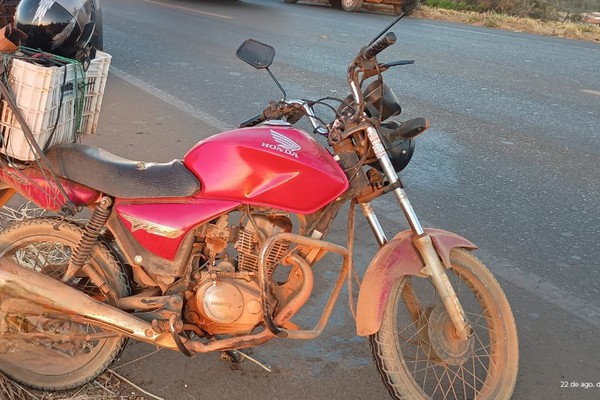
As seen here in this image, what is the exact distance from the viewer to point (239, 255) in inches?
103

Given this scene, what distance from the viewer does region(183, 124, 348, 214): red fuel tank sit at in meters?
2.46

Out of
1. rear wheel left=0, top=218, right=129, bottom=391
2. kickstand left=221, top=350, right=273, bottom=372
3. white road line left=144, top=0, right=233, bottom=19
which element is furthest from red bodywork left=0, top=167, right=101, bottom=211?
white road line left=144, top=0, right=233, bottom=19

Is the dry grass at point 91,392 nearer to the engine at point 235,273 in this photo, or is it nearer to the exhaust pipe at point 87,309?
the exhaust pipe at point 87,309

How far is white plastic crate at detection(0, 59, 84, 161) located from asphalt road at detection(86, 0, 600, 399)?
3.39 ft

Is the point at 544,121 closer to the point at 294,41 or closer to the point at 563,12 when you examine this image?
the point at 294,41

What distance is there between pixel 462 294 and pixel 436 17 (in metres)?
15.3

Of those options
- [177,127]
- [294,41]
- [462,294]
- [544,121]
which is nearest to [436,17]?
[294,41]

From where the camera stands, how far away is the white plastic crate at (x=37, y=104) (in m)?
2.52

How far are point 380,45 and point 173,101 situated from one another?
5.07 metres

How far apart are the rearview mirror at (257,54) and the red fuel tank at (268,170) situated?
1.09 ft

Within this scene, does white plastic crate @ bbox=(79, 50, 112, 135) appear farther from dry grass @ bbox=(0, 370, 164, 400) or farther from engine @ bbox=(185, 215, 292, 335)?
dry grass @ bbox=(0, 370, 164, 400)

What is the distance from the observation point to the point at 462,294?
9.15ft

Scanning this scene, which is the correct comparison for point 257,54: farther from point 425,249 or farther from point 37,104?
point 425,249

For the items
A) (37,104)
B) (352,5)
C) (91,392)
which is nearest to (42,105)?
(37,104)
